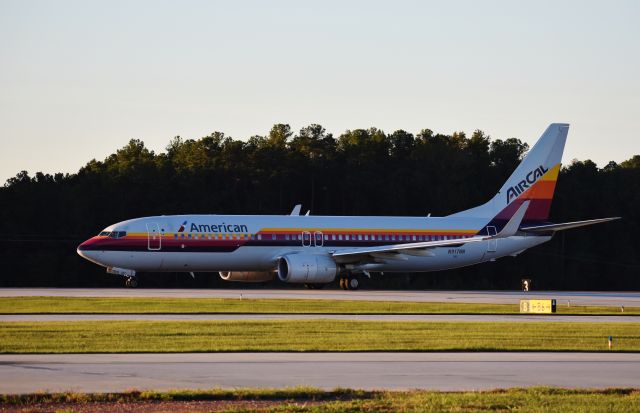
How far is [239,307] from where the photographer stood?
39.7 meters

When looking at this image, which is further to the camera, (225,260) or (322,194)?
(322,194)

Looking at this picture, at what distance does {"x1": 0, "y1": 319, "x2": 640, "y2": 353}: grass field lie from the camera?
950 inches

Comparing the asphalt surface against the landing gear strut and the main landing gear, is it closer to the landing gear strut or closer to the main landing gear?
the landing gear strut

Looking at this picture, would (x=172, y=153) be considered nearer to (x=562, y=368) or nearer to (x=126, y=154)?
(x=126, y=154)

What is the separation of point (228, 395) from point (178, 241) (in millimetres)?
38623

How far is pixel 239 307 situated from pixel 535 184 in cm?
2932

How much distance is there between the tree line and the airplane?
839cm

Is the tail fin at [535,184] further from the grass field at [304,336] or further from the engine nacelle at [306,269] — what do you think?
the grass field at [304,336]

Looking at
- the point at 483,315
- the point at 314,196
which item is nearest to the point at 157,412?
the point at 483,315

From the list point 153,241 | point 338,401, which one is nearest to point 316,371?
point 338,401

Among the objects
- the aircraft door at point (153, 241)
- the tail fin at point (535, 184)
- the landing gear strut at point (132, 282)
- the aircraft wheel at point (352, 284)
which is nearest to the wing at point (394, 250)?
the aircraft wheel at point (352, 284)

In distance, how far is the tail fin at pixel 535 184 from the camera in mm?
63844

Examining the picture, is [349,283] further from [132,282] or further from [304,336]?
[304,336]

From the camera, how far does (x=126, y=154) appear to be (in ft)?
321
